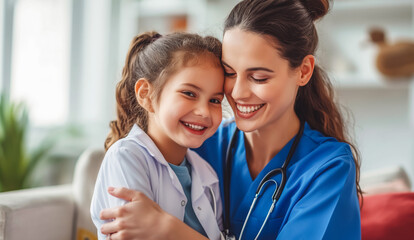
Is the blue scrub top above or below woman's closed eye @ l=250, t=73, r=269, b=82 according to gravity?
below

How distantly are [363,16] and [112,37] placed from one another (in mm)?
2225

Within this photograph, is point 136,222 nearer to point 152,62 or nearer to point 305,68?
point 152,62

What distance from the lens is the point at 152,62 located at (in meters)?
1.31

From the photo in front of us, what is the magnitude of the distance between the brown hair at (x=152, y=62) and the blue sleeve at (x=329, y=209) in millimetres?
455

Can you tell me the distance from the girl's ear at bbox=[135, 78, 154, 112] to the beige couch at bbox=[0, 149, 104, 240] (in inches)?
23.5

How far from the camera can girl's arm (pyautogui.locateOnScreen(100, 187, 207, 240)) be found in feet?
3.40

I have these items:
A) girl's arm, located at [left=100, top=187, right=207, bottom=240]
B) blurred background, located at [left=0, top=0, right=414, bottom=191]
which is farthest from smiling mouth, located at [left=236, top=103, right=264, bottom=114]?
blurred background, located at [left=0, top=0, right=414, bottom=191]

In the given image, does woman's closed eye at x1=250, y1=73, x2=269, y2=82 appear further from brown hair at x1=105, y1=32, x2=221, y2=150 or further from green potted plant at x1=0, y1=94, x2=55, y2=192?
green potted plant at x1=0, y1=94, x2=55, y2=192

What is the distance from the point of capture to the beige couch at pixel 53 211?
1.46 meters

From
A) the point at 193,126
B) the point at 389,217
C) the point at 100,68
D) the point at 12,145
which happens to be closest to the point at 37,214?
the point at 193,126

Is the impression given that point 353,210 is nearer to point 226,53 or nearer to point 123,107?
point 226,53

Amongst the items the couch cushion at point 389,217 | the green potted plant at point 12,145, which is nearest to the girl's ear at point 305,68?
the couch cushion at point 389,217

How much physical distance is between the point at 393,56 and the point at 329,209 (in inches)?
82.5

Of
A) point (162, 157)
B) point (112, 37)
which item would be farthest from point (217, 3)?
point (162, 157)
